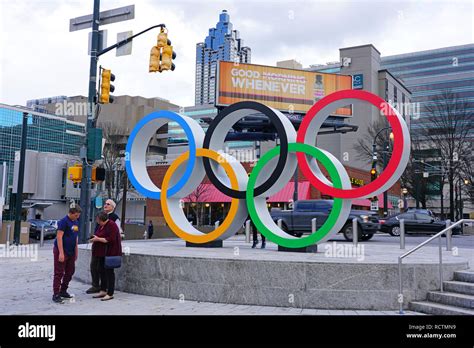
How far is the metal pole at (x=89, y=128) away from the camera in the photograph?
525 inches

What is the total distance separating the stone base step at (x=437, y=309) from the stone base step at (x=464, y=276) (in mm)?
935

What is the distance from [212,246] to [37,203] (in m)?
49.7

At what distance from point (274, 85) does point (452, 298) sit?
34.5 metres

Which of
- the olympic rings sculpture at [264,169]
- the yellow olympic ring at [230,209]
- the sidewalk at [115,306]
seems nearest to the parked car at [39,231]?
the olympic rings sculpture at [264,169]

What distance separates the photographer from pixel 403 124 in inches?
395

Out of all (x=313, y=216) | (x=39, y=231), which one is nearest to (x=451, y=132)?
(x=313, y=216)

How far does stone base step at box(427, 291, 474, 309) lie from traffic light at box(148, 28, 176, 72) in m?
8.94

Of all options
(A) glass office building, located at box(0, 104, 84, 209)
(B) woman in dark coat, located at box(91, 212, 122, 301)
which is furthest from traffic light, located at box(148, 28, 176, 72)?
(A) glass office building, located at box(0, 104, 84, 209)

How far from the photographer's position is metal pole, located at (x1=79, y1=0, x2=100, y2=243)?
13344 millimetres

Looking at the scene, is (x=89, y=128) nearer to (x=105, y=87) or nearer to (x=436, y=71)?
(x=105, y=87)
